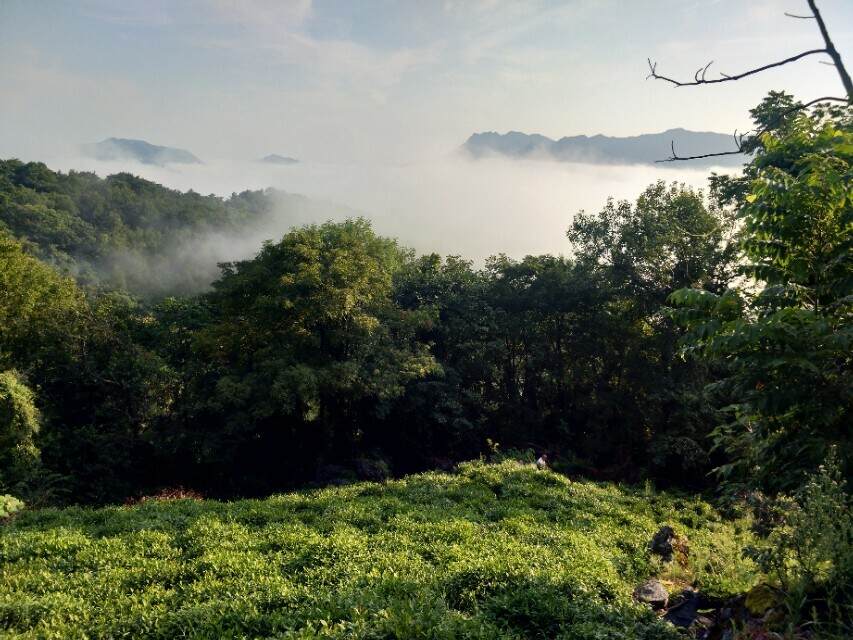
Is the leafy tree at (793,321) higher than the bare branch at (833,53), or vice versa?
the bare branch at (833,53)

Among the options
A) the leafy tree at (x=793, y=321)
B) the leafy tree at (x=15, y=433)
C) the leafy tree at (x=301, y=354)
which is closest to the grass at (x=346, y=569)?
the leafy tree at (x=793, y=321)

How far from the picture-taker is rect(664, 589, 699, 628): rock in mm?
7730

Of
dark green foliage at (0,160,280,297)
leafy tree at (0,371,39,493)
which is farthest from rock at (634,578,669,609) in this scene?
dark green foliage at (0,160,280,297)

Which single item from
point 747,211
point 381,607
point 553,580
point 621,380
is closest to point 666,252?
point 621,380

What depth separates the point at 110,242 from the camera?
97.1m

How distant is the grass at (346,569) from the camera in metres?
7.08

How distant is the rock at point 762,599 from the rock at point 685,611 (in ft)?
4.02

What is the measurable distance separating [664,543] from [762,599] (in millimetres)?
5791

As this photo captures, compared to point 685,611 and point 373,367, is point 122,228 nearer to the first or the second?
point 373,367

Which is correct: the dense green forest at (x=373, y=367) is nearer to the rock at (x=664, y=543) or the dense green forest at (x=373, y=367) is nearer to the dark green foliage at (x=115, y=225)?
the rock at (x=664, y=543)

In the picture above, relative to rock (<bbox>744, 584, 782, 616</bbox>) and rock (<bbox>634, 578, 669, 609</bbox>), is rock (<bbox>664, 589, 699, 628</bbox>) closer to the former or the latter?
rock (<bbox>634, 578, 669, 609</bbox>)

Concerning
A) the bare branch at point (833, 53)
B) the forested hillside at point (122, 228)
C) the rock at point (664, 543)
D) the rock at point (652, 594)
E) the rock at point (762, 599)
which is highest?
the forested hillside at point (122, 228)

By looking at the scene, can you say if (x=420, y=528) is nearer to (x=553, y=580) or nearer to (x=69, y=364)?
(x=553, y=580)

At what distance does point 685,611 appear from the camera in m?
8.01
